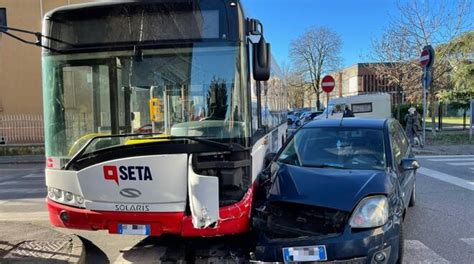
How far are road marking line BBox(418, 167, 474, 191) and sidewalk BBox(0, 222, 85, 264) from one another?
783 centimetres

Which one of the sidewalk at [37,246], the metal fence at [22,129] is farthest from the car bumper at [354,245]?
the metal fence at [22,129]

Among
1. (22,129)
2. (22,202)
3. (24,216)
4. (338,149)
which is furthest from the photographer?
(22,129)

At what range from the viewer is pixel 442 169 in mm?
11477

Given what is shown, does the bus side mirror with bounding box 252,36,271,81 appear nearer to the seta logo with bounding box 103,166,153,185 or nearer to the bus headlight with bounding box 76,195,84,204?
the seta logo with bounding box 103,166,153,185

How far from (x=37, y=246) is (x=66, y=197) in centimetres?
110

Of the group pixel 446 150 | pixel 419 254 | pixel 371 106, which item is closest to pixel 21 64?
pixel 446 150

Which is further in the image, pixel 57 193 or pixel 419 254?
pixel 419 254

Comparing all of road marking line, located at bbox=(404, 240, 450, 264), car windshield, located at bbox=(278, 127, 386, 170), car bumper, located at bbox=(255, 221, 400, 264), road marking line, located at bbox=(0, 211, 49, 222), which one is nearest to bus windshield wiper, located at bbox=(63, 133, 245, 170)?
car bumper, located at bbox=(255, 221, 400, 264)

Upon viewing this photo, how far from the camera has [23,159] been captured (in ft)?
54.9

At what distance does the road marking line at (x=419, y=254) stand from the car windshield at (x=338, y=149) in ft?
3.57

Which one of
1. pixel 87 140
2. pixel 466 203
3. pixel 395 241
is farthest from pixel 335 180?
pixel 466 203

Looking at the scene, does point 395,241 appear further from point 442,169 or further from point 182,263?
point 442,169

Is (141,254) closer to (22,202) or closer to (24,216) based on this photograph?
(24,216)

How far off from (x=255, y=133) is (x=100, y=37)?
1966 mm
